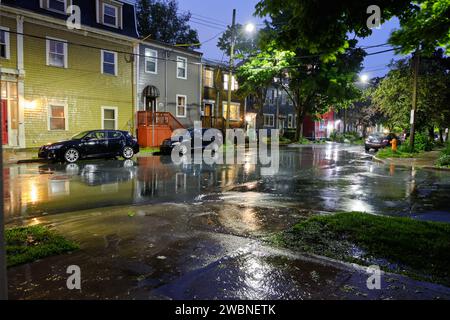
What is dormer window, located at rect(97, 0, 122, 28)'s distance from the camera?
2344 cm

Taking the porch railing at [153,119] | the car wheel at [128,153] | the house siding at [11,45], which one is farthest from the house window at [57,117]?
the car wheel at [128,153]

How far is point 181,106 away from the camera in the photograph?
30.2m

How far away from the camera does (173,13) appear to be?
144 feet

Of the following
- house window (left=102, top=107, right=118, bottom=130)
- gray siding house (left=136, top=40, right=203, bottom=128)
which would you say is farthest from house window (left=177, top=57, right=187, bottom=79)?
house window (left=102, top=107, right=118, bottom=130)

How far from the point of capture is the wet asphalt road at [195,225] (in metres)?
3.85

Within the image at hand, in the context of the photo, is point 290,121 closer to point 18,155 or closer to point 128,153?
point 128,153

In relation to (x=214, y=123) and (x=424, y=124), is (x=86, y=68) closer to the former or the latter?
(x=214, y=123)

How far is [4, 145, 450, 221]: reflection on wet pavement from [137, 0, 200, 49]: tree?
31.8 metres

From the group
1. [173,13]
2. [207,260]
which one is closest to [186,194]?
[207,260]

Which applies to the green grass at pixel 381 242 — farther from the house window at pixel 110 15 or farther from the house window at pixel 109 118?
the house window at pixel 110 15

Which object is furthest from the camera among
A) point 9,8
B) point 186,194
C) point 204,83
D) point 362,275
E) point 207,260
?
point 204,83

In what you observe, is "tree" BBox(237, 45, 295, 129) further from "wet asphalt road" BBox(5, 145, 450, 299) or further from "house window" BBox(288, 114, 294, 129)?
"wet asphalt road" BBox(5, 145, 450, 299)

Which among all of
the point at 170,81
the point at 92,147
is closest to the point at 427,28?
the point at 92,147
